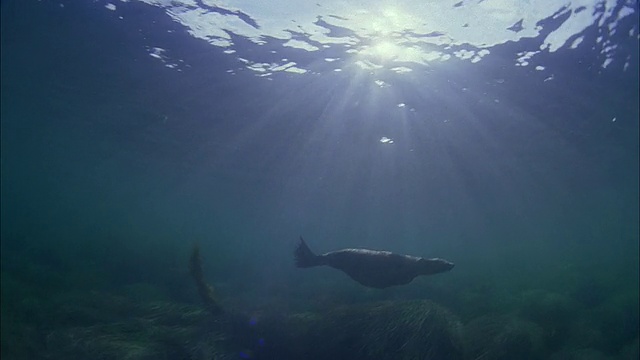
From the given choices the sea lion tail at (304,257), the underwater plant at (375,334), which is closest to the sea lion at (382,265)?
the sea lion tail at (304,257)

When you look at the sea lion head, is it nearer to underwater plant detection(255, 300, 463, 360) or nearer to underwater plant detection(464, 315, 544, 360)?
underwater plant detection(255, 300, 463, 360)

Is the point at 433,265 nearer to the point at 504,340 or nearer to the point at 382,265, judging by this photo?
the point at 382,265

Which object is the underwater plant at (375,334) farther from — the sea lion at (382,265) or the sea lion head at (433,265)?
the sea lion head at (433,265)

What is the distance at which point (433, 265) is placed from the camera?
703 cm

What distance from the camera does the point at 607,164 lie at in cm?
2895

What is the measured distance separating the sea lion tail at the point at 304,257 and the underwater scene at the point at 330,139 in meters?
0.04

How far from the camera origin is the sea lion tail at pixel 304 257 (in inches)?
324

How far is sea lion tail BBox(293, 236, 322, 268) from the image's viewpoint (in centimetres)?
824

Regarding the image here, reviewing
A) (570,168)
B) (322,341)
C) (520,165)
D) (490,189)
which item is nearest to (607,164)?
(570,168)

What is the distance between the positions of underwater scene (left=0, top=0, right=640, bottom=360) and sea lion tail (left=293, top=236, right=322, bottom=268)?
0.13 feet

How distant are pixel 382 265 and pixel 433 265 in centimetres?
84

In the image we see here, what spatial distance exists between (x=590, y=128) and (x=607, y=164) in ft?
32.4

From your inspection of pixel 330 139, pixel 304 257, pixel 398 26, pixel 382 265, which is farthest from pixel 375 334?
pixel 330 139

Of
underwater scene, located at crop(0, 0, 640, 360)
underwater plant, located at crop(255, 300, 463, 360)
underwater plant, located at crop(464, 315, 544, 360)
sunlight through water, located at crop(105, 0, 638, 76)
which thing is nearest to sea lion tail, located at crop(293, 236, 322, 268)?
underwater scene, located at crop(0, 0, 640, 360)
